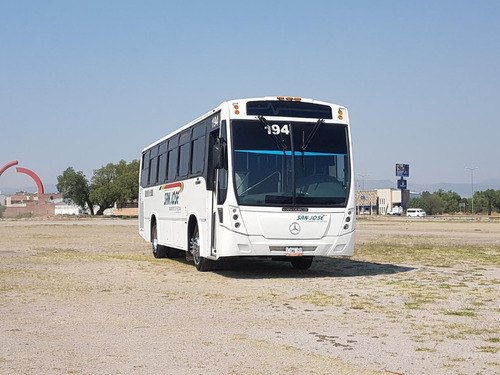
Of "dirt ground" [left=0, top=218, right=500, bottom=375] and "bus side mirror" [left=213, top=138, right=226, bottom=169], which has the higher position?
"bus side mirror" [left=213, top=138, right=226, bottom=169]

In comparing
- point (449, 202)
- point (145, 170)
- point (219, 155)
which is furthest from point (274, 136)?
point (449, 202)

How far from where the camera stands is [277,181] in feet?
50.0

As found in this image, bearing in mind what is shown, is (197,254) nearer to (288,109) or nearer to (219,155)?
(219,155)

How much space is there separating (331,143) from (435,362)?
9.14 metres

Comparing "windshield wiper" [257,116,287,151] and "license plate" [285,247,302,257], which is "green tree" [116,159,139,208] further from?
"license plate" [285,247,302,257]

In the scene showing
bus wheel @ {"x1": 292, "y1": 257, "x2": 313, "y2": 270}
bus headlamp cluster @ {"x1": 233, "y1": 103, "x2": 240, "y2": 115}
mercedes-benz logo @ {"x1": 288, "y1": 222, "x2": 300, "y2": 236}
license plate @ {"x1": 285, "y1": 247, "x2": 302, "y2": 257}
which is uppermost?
bus headlamp cluster @ {"x1": 233, "y1": 103, "x2": 240, "y2": 115}

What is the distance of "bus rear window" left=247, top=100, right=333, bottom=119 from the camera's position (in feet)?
51.2

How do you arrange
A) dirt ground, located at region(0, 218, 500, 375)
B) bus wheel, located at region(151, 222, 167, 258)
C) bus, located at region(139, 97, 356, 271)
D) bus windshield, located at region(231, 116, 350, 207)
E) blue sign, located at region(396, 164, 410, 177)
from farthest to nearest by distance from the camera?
blue sign, located at region(396, 164, 410, 177) → bus wheel, located at region(151, 222, 167, 258) → bus windshield, located at region(231, 116, 350, 207) → bus, located at region(139, 97, 356, 271) → dirt ground, located at region(0, 218, 500, 375)

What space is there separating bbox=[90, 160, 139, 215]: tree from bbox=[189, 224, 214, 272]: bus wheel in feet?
280

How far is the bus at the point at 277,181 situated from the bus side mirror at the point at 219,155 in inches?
0.8

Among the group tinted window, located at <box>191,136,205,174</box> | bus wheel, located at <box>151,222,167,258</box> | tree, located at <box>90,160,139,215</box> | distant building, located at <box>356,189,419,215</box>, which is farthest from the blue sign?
tinted window, located at <box>191,136,205,174</box>

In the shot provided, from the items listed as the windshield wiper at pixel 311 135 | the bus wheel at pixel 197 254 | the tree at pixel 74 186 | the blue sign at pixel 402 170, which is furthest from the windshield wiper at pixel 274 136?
the blue sign at pixel 402 170

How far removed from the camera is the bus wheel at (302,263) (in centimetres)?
1773

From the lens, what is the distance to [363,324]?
30.5 ft
